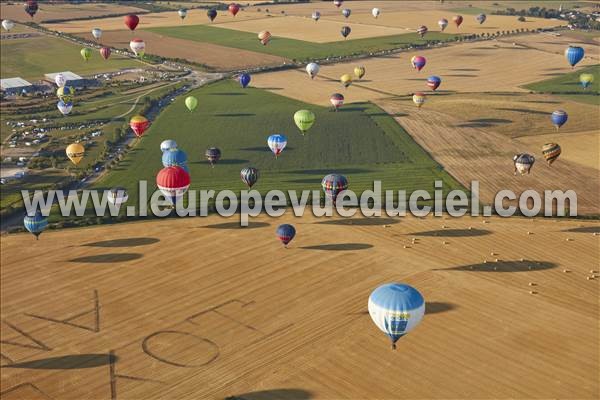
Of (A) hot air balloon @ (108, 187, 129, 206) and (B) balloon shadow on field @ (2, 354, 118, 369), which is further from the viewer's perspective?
(A) hot air balloon @ (108, 187, 129, 206)

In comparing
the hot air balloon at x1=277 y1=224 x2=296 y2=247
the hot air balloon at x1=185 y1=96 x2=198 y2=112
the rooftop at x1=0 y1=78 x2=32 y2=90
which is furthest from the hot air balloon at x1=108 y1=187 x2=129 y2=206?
the rooftop at x1=0 y1=78 x2=32 y2=90

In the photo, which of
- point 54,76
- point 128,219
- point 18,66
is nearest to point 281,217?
point 128,219

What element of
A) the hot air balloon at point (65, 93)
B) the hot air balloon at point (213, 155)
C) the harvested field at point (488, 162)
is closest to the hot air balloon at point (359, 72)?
the harvested field at point (488, 162)

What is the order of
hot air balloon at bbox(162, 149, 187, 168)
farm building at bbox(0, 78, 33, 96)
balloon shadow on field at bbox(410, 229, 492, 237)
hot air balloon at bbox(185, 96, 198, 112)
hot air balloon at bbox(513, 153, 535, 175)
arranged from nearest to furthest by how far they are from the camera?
1. balloon shadow on field at bbox(410, 229, 492, 237)
2. hot air balloon at bbox(162, 149, 187, 168)
3. hot air balloon at bbox(513, 153, 535, 175)
4. hot air balloon at bbox(185, 96, 198, 112)
5. farm building at bbox(0, 78, 33, 96)

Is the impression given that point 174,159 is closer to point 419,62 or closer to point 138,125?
point 138,125

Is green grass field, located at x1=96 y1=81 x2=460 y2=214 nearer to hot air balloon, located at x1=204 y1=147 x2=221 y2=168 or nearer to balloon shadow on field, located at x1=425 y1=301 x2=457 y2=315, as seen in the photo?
hot air balloon, located at x1=204 y1=147 x2=221 y2=168

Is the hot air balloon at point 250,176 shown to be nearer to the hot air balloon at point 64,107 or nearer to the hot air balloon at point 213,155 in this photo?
the hot air balloon at point 213,155
